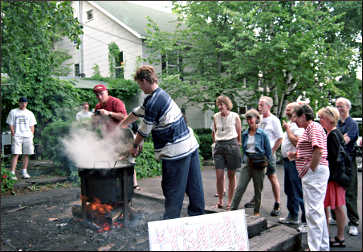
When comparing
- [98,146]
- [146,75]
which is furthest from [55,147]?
[146,75]

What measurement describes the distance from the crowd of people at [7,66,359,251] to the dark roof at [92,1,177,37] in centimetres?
987

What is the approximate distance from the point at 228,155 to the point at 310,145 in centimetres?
179

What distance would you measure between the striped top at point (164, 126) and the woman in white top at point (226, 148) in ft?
6.59

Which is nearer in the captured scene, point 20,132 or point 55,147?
point 20,132

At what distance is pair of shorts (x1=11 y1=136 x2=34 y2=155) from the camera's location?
20.8 feet

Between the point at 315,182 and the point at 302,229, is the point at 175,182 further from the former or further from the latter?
the point at 302,229

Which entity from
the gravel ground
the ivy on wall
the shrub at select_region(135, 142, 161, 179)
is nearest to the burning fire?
the gravel ground

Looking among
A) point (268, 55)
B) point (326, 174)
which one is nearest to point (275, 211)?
point (326, 174)

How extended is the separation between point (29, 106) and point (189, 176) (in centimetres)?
640

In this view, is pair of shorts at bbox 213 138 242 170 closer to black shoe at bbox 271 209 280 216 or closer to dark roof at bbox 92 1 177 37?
black shoe at bbox 271 209 280 216

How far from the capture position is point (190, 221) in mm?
1915

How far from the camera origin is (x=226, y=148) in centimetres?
509

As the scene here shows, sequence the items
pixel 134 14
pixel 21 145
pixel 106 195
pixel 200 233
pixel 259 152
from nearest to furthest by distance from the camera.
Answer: pixel 200 233 → pixel 106 195 → pixel 259 152 → pixel 21 145 → pixel 134 14

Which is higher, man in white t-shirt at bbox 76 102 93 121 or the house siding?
the house siding
